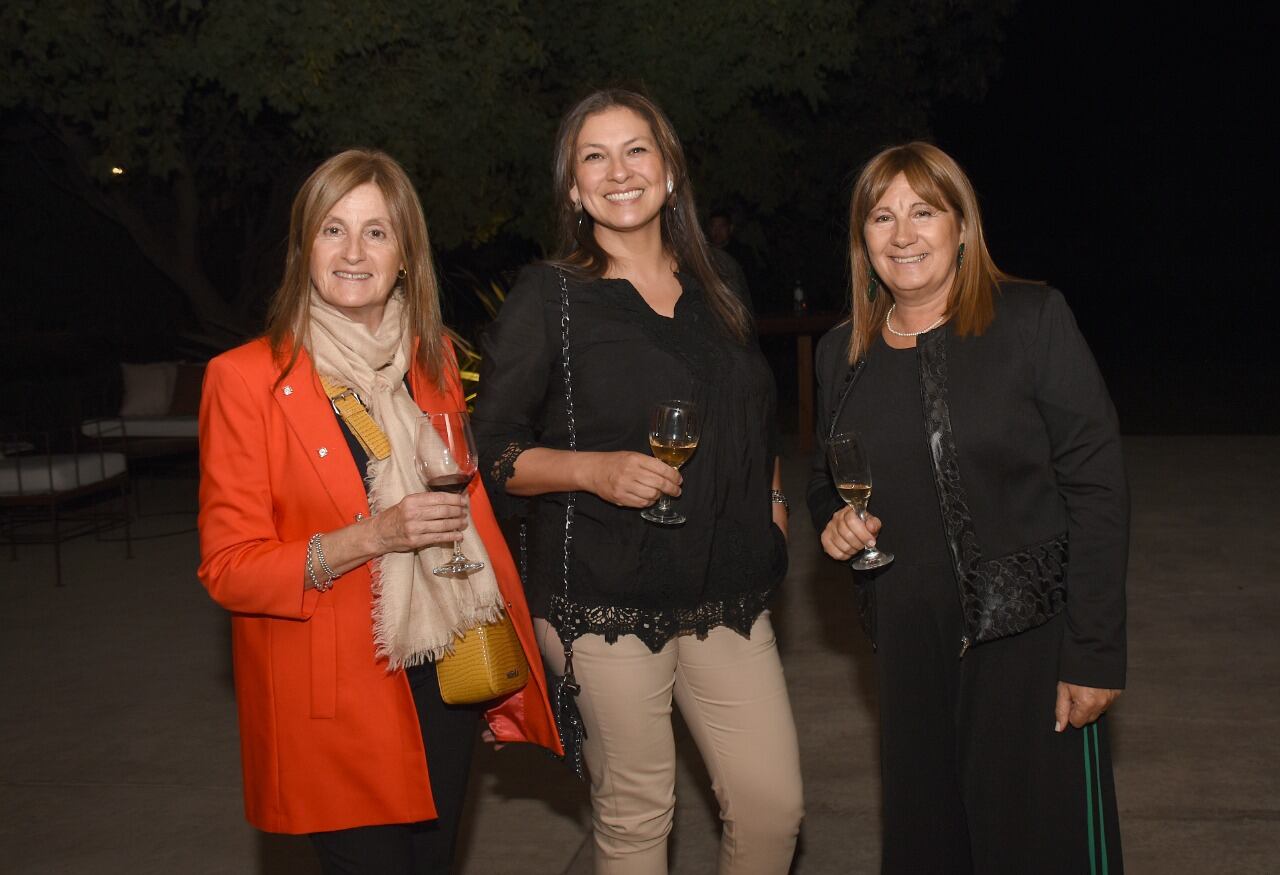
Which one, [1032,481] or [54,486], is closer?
[1032,481]

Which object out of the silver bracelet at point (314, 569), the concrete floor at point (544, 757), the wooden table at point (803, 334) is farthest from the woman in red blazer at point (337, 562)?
the wooden table at point (803, 334)

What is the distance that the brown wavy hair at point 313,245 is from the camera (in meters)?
2.81

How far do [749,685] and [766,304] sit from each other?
77.1ft

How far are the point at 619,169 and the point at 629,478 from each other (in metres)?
0.79

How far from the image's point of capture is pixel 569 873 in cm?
432

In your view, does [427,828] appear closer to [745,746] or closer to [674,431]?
[745,746]

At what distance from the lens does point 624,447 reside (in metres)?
3.03

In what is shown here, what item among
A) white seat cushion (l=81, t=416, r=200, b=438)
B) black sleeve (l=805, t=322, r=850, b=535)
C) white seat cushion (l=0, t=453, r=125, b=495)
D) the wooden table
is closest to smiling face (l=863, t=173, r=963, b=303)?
black sleeve (l=805, t=322, r=850, b=535)

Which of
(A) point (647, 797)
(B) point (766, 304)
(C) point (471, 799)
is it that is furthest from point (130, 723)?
(B) point (766, 304)

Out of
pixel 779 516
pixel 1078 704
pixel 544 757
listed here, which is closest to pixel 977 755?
pixel 1078 704

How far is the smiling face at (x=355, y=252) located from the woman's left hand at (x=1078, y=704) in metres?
1.75

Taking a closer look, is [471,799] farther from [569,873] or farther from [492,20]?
[492,20]

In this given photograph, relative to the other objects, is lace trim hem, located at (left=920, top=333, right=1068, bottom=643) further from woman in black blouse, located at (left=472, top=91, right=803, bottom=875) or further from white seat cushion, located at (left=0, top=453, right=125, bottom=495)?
white seat cushion, located at (left=0, top=453, right=125, bottom=495)

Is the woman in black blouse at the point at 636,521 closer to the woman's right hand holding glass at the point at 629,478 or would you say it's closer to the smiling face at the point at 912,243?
the woman's right hand holding glass at the point at 629,478
